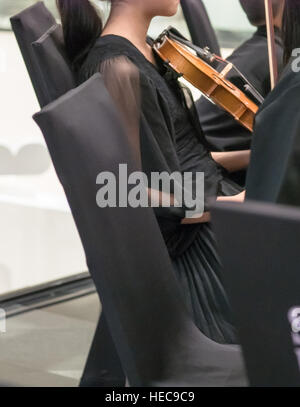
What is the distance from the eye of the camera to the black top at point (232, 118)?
6.50 ft

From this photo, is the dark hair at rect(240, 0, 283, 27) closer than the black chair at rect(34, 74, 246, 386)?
No

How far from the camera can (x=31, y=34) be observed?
68.9 inches

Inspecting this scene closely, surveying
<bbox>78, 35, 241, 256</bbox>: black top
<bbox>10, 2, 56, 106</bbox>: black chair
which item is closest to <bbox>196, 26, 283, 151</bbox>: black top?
<bbox>78, 35, 241, 256</bbox>: black top

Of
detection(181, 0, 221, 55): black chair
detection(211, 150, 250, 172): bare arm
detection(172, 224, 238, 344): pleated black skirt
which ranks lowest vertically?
detection(172, 224, 238, 344): pleated black skirt

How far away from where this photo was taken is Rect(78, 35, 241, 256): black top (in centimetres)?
155

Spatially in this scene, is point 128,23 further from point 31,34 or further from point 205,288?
point 205,288

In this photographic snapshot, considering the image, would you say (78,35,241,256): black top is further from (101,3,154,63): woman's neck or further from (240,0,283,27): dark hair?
(240,0,283,27): dark hair

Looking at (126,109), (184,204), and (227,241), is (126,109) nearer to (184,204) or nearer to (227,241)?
(184,204)

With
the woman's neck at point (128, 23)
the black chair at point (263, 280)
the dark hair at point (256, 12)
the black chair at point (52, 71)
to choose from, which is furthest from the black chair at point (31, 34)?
the black chair at point (263, 280)

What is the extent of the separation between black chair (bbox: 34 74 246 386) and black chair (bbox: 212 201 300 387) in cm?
43

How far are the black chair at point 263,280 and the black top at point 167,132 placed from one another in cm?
79

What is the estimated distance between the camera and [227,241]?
718 mm

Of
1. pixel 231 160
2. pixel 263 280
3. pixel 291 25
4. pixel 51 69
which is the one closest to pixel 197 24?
pixel 231 160
